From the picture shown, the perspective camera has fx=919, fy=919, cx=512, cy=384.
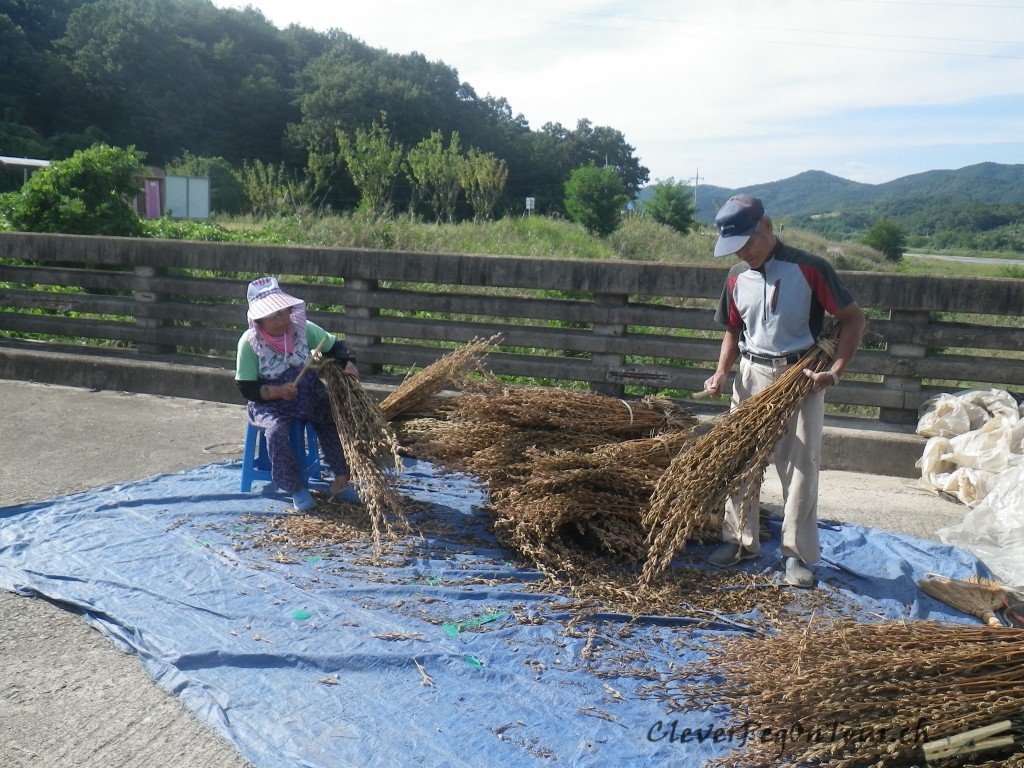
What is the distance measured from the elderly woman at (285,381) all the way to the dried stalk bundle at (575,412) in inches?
33.2

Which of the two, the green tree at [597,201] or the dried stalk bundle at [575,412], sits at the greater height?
the green tree at [597,201]

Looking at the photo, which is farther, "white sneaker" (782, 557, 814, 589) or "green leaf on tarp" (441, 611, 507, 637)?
"white sneaker" (782, 557, 814, 589)

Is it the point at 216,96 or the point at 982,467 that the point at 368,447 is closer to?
the point at 982,467

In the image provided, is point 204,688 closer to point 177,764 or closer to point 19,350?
point 177,764

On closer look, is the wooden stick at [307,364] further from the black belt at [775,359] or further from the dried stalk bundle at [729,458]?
the black belt at [775,359]

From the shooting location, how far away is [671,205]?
47.0 meters

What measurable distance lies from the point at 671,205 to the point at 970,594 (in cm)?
4443

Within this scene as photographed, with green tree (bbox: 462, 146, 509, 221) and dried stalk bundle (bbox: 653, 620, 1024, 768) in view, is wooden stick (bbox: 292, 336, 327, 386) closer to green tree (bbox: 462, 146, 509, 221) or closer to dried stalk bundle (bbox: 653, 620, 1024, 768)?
dried stalk bundle (bbox: 653, 620, 1024, 768)

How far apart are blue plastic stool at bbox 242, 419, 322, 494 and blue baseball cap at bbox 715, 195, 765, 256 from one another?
8.75 feet

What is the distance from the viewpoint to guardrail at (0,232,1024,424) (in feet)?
21.4

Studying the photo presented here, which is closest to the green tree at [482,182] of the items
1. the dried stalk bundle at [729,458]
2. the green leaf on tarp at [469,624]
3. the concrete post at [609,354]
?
the concrete post at [609,354]

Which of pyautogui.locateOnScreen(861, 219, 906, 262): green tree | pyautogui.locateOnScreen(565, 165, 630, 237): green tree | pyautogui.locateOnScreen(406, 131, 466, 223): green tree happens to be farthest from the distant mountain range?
pyautogui.locateOnScreen(406, 131, 466, 223): green tree

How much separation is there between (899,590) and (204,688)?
3.12 m

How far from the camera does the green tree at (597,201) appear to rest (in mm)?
37406
